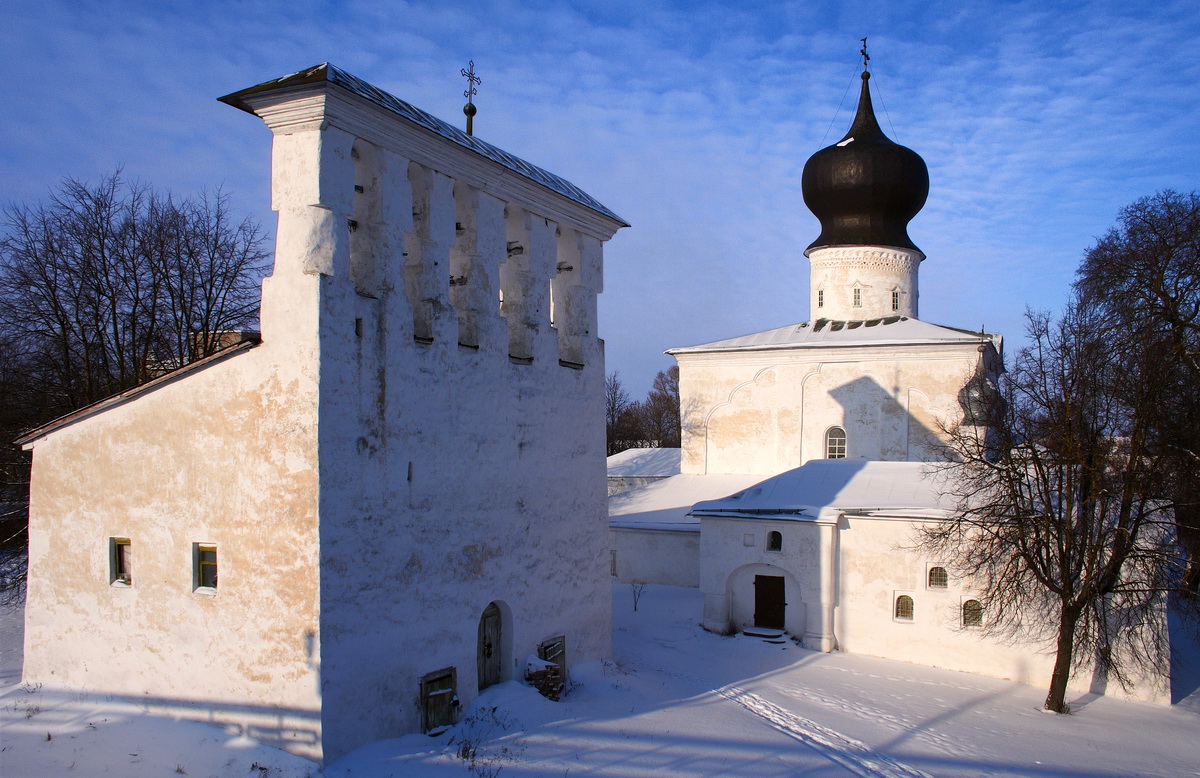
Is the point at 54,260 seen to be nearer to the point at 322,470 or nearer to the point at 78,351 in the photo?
the point at 78,351

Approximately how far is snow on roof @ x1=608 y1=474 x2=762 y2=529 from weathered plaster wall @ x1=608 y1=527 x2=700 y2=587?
21 cm

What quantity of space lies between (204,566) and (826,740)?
7646 mm

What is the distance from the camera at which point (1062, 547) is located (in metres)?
12.6

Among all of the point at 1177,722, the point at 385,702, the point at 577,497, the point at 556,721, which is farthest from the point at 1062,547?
the point at 385,702

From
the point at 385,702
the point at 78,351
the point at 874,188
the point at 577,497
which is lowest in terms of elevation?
the point at 385,702

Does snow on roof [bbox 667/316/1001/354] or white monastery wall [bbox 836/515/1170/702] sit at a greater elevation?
snow on roof [bbox 667/316/1001/354]

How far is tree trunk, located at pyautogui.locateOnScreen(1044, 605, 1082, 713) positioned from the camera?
12445mm

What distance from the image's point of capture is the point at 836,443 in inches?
882

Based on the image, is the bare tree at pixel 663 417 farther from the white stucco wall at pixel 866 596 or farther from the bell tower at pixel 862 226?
the white stucco wall at pixel 866 596

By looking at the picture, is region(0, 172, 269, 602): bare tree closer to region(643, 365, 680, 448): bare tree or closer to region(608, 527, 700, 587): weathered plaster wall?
region(608, 527, 700, 587): weathered plaster wall

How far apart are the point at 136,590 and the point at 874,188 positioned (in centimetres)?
2145

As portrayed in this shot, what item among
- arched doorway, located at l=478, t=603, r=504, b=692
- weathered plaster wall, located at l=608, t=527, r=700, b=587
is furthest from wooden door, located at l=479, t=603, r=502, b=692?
weathered plaster wall, located at l=608, t=527, r=700, b=587

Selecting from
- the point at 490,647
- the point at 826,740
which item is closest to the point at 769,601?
the point at 826,740

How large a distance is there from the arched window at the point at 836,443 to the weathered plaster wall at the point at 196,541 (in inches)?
678
